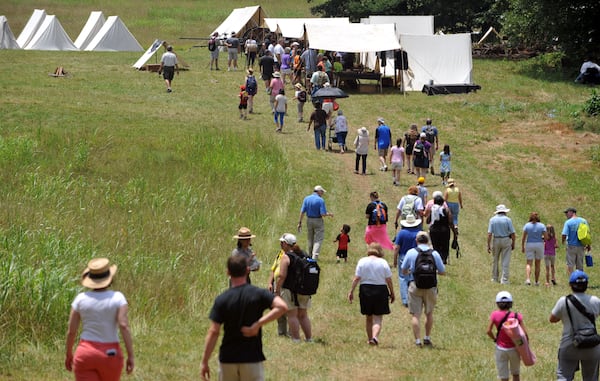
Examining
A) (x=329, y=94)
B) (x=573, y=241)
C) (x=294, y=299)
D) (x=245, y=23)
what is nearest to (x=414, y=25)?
(x=245, y=23)

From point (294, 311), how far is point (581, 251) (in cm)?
808

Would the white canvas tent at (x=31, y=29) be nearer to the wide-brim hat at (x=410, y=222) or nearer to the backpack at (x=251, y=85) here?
the backpack at (x=251, y=85)

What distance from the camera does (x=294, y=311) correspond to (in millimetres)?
12172

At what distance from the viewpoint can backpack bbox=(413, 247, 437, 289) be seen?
39.0 feet

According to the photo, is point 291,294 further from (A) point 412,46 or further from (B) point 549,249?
(A) point 412,46

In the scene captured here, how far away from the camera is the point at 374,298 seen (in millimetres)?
11977

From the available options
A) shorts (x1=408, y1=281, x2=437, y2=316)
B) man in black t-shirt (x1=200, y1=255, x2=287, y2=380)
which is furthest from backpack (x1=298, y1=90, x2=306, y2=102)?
man in black t-shirt (x1=200, y1=255, x2=287, y2=380)

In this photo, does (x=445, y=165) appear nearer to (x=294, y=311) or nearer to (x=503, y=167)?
(x=503, y=167)

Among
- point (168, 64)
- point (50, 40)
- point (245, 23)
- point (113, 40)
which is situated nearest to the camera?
A: point (168, 64)

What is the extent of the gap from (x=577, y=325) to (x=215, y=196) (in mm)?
14501

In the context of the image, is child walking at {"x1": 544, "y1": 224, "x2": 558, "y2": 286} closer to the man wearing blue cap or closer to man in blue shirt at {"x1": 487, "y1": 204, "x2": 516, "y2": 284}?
man in blue shirt at {"x1": 487, "y1": 204, "x2": 516, "y2": 284}

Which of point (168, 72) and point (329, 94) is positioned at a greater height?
point (168, 72)

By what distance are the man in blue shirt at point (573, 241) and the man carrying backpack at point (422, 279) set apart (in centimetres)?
663

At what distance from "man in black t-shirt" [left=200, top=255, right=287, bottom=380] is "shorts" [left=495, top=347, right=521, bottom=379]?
3.40 metres
